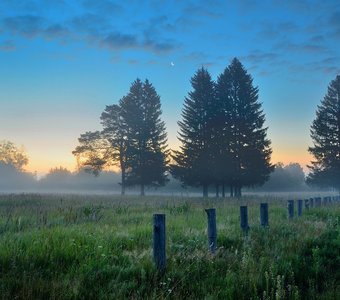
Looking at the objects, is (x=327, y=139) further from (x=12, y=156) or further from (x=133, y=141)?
(x=12, y=156)

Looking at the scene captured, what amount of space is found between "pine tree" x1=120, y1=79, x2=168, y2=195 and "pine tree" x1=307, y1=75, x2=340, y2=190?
62.0 feet

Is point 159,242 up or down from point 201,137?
down

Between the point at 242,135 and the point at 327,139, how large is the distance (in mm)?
12869

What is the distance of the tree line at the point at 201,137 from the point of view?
121ft

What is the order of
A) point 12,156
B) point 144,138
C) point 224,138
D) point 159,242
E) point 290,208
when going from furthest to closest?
point 12,156 < point 144,138 < point 224,138 < point 290,208 < point 159,242

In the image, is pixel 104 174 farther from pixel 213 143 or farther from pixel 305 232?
pixel 305 232

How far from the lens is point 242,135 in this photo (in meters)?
37.1

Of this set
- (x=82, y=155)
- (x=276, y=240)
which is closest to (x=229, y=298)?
(x=276, y=240)

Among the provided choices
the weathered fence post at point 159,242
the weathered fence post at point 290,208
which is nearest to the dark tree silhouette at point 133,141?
the weathered fence post at point 290,208

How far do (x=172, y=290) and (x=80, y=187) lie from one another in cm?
10590

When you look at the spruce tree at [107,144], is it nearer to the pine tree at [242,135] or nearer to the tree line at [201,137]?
the tree line at [201,137]

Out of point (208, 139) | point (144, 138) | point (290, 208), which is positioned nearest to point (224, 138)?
Result: point (208, 139)

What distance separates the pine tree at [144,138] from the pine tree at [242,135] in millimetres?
8578

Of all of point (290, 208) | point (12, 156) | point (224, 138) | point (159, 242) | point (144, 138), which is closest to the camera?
point (159, 242)
